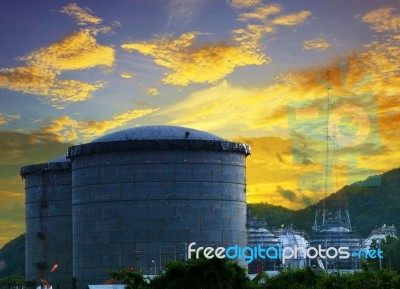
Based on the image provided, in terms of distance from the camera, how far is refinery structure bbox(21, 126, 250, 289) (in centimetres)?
9338

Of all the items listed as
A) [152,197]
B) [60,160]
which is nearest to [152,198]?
[152,197]

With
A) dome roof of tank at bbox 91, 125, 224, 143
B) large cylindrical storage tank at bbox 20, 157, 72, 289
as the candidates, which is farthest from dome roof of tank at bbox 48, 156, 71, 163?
dome roof of tank at bbox 91, 125, 224, 143

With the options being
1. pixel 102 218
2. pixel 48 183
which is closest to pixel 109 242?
pixel 102 218

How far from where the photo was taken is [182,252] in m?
92.9

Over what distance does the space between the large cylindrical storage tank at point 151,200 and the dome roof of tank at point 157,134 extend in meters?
Answer: 0.14

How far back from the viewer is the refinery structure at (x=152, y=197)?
306 feet

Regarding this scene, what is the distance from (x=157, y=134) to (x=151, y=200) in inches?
372

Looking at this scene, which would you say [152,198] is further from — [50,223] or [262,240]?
[262,240]

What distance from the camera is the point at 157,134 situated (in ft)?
323

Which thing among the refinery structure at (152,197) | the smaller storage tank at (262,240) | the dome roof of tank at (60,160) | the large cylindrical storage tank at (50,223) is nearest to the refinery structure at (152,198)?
the refinery structure at (152,197)

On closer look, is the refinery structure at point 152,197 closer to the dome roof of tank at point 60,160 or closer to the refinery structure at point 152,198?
the refinery structure at point 152,198

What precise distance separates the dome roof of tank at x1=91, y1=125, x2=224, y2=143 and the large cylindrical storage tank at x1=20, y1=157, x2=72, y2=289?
15.7 metres

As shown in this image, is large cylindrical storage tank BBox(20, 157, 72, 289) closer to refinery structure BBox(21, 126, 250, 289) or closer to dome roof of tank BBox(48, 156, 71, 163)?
dome roof of tank BBox(48, 156, 71, 163)

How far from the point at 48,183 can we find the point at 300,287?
64633mm
